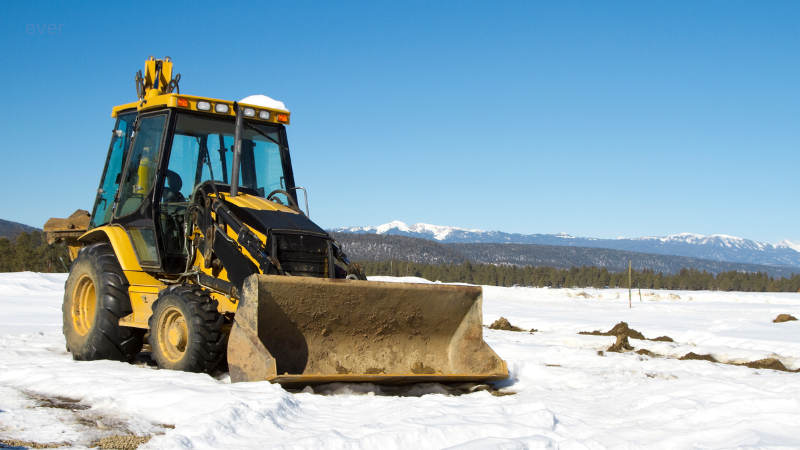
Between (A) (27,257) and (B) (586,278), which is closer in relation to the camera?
(A) (27,257)

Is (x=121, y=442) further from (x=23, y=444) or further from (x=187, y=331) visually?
(x=187, y=331)

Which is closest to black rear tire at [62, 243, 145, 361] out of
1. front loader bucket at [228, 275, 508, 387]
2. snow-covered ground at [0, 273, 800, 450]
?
snow-covered ground at [0, 273, 800, 450]

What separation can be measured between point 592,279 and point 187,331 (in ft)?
230

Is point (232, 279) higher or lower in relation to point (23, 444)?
higher

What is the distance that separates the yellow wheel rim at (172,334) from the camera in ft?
19.8

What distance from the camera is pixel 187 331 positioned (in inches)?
231

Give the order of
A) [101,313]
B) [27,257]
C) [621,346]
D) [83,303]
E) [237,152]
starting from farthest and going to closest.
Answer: [27,257]
[621,346]
[83,303]
[101,313]
[237,152]

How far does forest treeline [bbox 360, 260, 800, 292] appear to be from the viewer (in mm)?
69250

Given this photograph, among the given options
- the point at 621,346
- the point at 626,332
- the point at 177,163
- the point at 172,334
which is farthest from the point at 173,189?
the point at 626,332

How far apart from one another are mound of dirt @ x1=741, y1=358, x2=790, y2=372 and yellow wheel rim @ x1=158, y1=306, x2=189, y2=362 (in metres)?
6.48

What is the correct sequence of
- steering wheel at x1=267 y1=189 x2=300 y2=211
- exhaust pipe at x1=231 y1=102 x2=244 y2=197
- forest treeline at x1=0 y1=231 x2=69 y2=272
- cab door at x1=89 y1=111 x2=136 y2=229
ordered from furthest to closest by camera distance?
forest treeline at x1=0 y1=231 x2=69 y2=272 → cab door at x1=89 y1=111 x2=136 y2=229 → steering wheel at x1=267 y1=189 x2=300 y2=211 → exhaust pipe at x1=231 y1=102 x2=244 y2=197

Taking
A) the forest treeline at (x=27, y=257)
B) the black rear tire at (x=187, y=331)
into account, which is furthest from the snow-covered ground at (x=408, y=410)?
the forest treeline at (x=27, y=257)

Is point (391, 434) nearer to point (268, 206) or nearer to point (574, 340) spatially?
point (268, 206)

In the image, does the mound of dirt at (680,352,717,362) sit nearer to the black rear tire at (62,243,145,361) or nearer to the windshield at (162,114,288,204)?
the windshield at (162,114,288,204)
